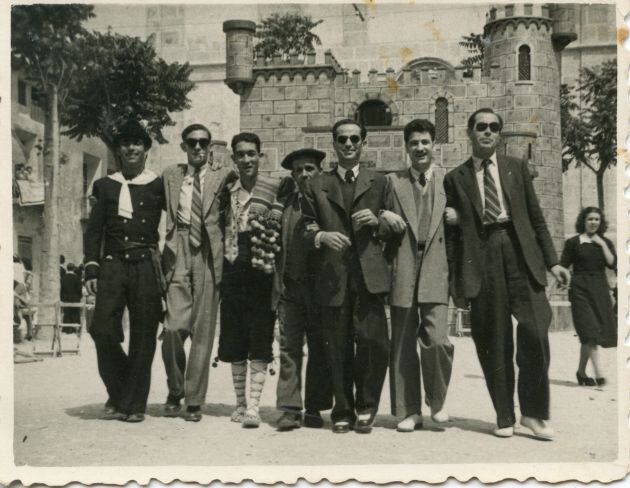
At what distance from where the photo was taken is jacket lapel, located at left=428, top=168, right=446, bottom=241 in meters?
6.16

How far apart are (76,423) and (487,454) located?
3135 mm

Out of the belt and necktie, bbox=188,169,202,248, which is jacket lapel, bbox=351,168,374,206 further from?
necktie, bbox=188,169,202,248

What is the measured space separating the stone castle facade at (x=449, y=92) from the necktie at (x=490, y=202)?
23301mm

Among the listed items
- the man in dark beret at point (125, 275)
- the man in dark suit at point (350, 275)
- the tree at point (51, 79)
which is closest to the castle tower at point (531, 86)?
the tree at point (51, 79)

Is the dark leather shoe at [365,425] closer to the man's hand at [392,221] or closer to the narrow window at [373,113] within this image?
the man's hand at [392,221]

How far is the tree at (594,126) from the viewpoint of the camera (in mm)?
18562

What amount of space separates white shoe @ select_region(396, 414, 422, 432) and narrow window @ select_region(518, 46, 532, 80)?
25.8 metres

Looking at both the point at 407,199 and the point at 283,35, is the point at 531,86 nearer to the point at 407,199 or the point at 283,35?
the point at 283,35

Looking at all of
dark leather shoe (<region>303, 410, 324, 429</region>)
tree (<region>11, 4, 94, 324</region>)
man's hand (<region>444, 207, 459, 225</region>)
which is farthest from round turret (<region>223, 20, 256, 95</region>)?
dark leather shoe (<region>303, 410, 324, 429</region>)

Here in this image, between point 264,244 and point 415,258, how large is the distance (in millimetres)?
1171

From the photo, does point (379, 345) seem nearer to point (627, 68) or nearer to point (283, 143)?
point (627, 68)

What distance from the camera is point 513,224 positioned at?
236 inches

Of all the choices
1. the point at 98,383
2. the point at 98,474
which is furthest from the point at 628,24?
the point at 98,383

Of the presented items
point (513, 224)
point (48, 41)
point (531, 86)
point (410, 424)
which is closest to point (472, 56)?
point (531, 86)
